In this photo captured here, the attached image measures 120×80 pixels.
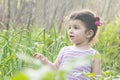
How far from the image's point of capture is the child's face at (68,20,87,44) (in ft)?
11.3

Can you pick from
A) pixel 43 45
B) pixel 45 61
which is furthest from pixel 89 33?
pixel 45 61

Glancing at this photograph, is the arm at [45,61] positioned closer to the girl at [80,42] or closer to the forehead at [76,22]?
the girl at [80,42]

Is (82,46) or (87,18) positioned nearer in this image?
(82,46)

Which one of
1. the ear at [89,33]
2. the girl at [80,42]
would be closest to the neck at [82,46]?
the girl at [80,42]

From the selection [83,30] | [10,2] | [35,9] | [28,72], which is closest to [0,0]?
[10,2]

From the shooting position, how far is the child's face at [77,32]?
3447 mm

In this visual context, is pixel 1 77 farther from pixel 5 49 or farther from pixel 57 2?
pixel 57 2

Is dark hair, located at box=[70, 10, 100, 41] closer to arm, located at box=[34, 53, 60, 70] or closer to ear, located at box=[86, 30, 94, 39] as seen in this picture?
ear, located at box=[86, 30, 94, 39]

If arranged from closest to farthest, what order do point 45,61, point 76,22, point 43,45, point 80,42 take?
point 45,61 → point 80,42 → point 76,22 → point 43,45

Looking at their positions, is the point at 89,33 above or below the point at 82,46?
above

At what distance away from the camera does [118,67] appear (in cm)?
563

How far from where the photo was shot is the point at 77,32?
3.48m

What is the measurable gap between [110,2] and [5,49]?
13.9ft

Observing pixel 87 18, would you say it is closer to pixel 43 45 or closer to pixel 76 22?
pixel 76 22
